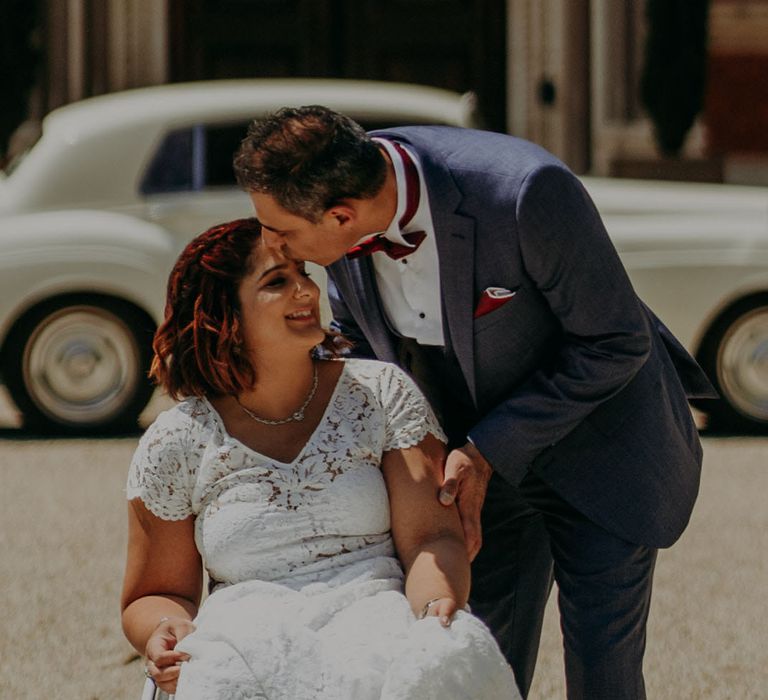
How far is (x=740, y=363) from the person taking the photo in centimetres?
850

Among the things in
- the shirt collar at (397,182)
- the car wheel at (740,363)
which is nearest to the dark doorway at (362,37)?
the car wheel at (740,363)

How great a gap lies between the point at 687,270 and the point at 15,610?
432cm

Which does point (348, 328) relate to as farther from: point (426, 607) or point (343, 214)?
point (426, 607)

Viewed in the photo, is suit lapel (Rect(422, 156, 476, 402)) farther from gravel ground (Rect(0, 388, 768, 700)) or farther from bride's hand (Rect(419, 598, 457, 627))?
gravel ground (Rect(0, 388, 768, 700))

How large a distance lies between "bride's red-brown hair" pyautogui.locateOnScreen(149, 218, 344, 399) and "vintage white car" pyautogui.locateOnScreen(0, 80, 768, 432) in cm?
493

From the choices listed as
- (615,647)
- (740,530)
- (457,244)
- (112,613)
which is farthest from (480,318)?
(740,530)

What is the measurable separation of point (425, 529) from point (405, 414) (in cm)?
24

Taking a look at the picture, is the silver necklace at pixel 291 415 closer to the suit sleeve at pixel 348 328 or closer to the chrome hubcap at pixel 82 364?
the suit sleeve at pixel 348 328

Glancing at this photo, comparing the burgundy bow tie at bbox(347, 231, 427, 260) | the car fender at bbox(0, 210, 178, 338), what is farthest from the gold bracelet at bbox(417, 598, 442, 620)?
the car fender at bbox(0, 210, 178, 338)

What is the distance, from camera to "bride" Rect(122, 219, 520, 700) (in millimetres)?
2885

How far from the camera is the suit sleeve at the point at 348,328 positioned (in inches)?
145

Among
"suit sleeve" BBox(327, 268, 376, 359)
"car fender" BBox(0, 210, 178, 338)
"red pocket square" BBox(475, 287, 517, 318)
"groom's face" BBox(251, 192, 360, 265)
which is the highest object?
"groom's face" BBox(251, 192, 360, 265)

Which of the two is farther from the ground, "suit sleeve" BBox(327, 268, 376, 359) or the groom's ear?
the groom's ear

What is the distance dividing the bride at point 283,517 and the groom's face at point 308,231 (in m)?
0.12
